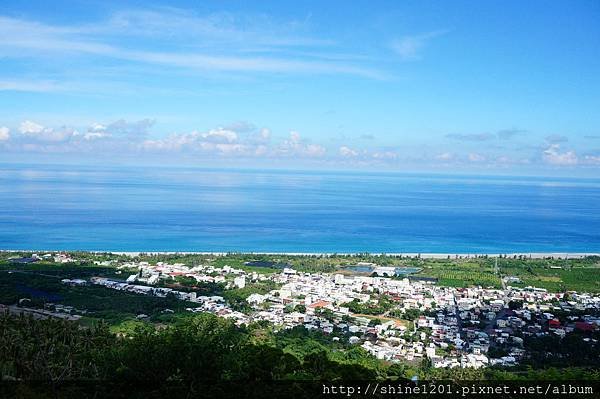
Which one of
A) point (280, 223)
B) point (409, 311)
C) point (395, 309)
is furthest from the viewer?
point (280, 223)

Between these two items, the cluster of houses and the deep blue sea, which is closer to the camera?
the cluster of houses

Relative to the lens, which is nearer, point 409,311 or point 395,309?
point 409,311

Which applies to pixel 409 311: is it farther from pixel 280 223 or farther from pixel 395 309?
pixel 280 223

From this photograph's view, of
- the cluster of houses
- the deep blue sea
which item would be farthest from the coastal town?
the deep blue sea

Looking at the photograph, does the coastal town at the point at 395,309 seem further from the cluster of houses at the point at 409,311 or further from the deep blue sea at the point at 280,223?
the deep blue sea at the point at 280,223

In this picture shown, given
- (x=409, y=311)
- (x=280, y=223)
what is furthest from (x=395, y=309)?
(x=280, y=223)

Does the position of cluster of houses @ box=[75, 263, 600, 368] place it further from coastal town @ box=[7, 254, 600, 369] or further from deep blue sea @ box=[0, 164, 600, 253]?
deep blue sea @ box=[0, 164, 600, 253]
